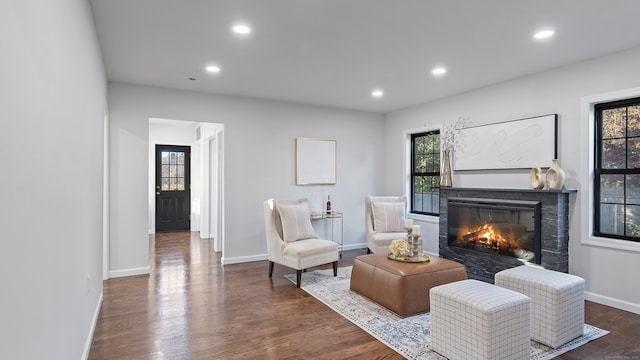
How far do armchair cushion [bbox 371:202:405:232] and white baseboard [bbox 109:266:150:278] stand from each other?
323 centimetres

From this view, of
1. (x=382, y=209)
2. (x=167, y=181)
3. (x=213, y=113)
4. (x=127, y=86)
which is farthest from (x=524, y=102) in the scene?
(x=167, y=181)

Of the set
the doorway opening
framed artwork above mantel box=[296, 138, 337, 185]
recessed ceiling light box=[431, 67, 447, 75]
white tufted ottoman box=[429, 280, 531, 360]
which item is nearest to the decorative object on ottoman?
white tufted ottoman box=[429, 280, 531, 360]

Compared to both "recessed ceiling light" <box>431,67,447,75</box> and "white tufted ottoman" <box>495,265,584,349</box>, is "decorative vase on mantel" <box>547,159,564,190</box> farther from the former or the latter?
"recessed ceiling light" <box>431,67,447,75</box>

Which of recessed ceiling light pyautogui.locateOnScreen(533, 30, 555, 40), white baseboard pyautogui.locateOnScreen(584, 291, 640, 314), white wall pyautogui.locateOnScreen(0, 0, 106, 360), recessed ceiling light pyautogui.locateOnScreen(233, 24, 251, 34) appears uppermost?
recessed ceiling light pyautogui.locateOnScreen(233, 24, 251, 34)

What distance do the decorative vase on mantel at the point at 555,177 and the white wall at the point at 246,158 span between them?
3197mm

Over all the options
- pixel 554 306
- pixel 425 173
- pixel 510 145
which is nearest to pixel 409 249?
pixel 554 306

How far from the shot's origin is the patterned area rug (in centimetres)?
266

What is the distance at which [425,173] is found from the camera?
19.9ft

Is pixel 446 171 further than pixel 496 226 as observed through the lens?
Yes

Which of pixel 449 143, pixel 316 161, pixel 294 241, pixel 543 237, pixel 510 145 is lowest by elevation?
pixel 294 241

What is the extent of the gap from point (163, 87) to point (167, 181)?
4074 millimetres

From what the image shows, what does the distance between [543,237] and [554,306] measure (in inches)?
56.3

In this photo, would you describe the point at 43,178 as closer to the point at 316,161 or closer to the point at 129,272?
the point at 129,272

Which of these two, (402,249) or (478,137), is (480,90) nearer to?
(478,137)
